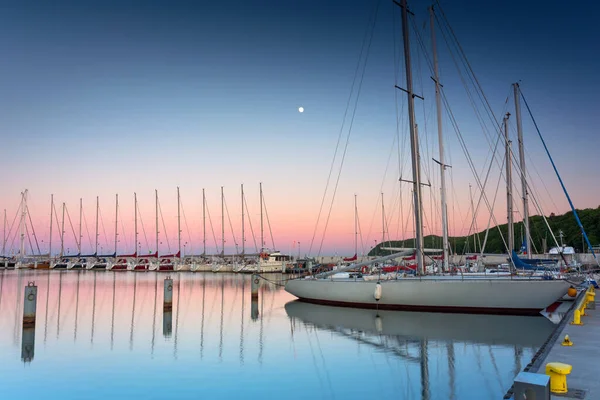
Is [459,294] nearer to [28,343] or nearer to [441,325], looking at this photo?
[441,325]

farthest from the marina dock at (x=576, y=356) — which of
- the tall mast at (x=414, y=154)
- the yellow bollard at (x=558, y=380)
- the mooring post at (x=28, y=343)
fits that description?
the mooring post at (x=28, y=343)

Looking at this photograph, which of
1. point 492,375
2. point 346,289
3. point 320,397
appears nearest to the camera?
point 320,397

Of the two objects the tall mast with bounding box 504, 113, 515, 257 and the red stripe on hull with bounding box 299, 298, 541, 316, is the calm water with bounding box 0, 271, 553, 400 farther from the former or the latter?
the tall mast with bounding box 504, 113, 515, 257

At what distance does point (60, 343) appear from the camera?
20422 millimetres

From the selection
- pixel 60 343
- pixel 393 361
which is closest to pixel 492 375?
pixel 393 361

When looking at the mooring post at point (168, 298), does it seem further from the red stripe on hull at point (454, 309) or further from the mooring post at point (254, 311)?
the red stripe on hull at point (454, 309)

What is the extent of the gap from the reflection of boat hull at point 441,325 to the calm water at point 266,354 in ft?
0.17

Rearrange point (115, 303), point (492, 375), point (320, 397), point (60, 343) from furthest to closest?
point (115, 303), point (60, 343), point (492, 375), point (320, 397)

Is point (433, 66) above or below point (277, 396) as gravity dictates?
above

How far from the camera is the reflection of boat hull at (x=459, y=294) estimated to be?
74.6ft

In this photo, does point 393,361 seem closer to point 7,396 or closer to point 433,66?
point 7,396

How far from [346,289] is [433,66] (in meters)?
16.9

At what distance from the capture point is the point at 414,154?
28344mm

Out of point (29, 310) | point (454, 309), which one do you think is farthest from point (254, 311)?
point (29, 310)
